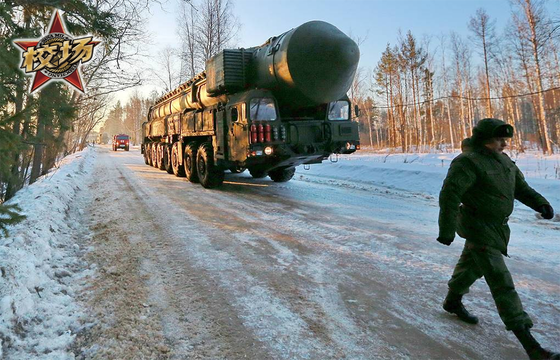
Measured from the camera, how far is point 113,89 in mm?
14438

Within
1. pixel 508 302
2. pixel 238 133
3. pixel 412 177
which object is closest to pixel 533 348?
pixel 508 302

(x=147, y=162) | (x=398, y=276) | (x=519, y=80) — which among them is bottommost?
(x=398, y=276)

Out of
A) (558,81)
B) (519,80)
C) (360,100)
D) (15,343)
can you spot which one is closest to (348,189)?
(15,343)

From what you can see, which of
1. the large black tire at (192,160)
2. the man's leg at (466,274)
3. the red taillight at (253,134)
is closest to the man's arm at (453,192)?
the man's leg at (466,274)

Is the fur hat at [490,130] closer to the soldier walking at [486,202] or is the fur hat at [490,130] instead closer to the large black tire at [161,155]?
the soldier walking at [486,202]

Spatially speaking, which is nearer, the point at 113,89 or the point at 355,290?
the point at 355,290

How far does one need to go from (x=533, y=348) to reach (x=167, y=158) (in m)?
13.1

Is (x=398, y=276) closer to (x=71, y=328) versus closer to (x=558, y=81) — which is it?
(x=71, y=328)

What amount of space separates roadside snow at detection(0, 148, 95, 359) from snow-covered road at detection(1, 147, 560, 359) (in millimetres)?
155

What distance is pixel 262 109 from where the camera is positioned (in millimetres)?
7277

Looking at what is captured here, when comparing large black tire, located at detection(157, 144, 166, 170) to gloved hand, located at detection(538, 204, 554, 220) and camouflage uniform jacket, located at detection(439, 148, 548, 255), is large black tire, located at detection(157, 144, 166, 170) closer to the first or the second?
camouflage uniform jacket, located at detection(439, 148, 548, 255)

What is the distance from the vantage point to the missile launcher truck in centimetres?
689

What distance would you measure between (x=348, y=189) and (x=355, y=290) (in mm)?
5922

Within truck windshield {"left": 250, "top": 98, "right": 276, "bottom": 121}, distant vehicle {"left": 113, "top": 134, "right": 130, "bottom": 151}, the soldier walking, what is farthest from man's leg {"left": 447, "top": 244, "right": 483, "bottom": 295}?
distant vehicle {"left": 113, "top": 134, "right": 130, "bottom": 151}
